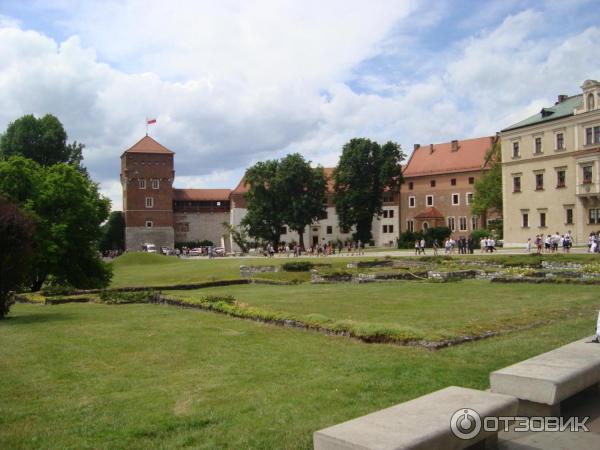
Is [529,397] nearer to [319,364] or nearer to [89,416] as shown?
[319,364]

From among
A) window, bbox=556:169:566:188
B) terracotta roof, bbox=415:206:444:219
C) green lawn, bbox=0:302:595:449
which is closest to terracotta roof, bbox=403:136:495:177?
terracotta roof, bbox=415:206:444:219

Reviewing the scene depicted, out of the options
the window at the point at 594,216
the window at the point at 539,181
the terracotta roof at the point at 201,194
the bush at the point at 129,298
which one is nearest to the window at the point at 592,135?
the window at the point at 539,181

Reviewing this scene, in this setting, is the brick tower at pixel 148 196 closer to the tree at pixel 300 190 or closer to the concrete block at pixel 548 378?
the tree at pixel 300 190

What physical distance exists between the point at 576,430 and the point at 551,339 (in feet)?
14.0

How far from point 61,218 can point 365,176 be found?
49298mm

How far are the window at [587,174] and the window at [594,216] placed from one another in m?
2.63

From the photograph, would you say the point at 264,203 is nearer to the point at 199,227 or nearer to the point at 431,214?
the point at 431,214

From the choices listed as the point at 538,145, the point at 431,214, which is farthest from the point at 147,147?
the point at 538,145

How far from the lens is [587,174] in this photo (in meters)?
52.1

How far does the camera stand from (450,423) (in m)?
4.16

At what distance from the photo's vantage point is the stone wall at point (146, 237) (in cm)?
9094

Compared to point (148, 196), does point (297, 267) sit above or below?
below

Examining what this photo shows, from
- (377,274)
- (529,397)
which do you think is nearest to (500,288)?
(377,274)

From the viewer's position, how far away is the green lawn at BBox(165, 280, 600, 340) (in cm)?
1066
